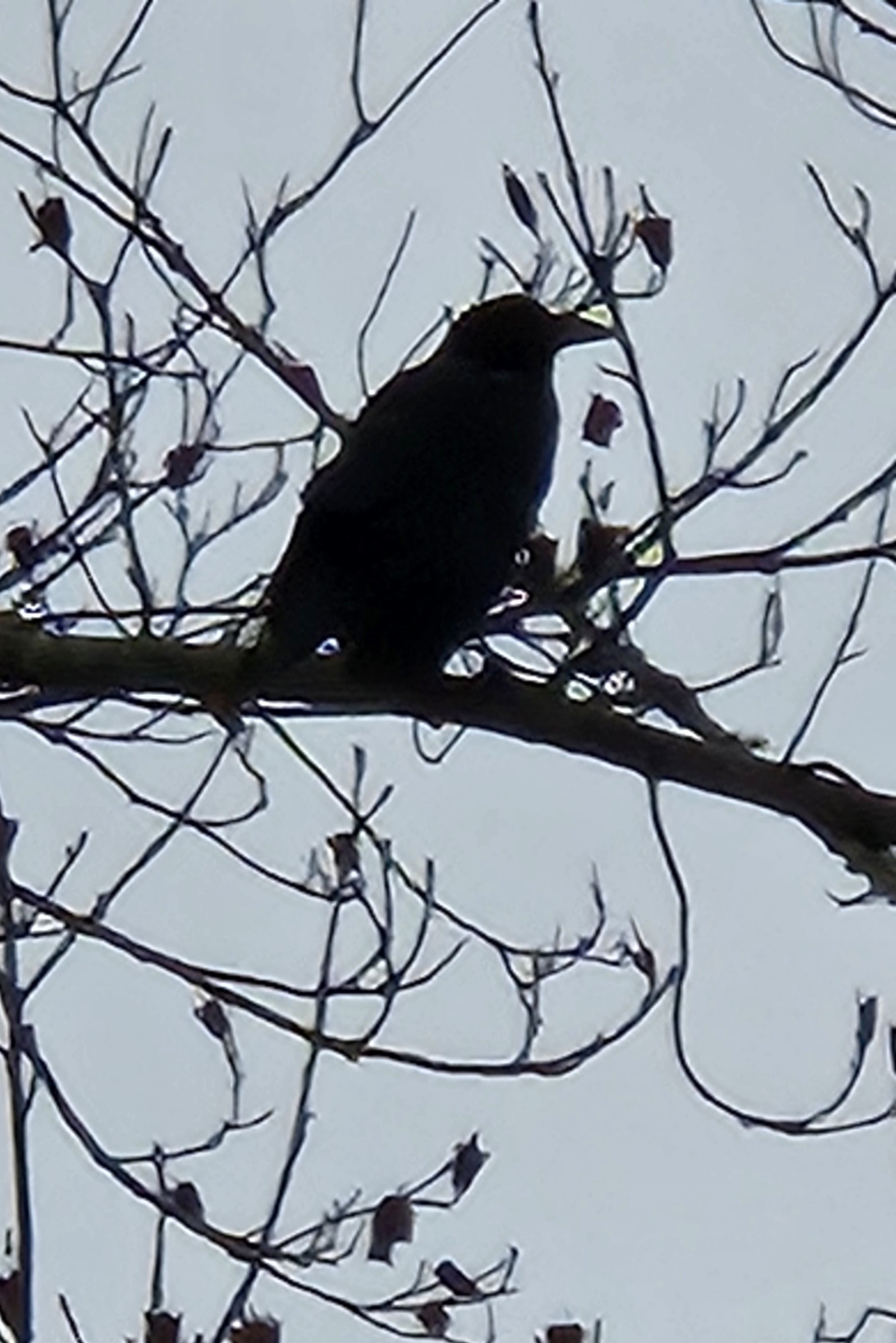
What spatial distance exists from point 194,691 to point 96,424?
850 mm

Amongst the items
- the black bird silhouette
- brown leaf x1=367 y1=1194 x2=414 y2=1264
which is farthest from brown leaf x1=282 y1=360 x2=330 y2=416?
brown leaf x1=367 y1=1194 x2=414 y2=1264

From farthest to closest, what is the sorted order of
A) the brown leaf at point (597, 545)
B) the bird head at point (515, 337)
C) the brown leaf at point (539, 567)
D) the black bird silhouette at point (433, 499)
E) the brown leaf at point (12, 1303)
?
the bird head at point (515, 337) < the black bird silhouette at point (433, 499) < the brown leaf at point (539, 567) < the brown leaf at point (597, 545) < the brown leaf at point (12, 1303)

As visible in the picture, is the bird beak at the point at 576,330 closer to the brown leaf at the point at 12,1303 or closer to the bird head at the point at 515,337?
the bird head at the point at 515,337

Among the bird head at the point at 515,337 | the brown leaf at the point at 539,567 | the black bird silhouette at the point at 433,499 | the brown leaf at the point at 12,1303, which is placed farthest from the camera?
the bird head at the point at 515,337

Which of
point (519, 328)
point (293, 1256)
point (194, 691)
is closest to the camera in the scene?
point (194, 691)

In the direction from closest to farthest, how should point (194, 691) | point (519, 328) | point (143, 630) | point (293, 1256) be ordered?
1. point (194, 691)
2. point (143, 630)
3. point (293, 1256)
4. point (519, 328)

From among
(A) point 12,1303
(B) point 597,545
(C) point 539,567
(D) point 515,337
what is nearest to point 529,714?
(B) point 597,545

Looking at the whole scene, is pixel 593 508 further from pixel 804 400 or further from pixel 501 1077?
pixel 501 1077

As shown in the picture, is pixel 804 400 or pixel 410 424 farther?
pixel 410 424

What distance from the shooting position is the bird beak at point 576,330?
458 centimetres

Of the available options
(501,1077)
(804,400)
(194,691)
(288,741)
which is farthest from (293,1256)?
(804,400)

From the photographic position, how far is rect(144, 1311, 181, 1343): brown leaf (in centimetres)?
368

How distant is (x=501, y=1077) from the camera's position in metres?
4.27

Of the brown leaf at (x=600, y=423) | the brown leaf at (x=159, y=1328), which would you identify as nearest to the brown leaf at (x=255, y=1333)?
the brown leaf at (x=159, y=1328)
